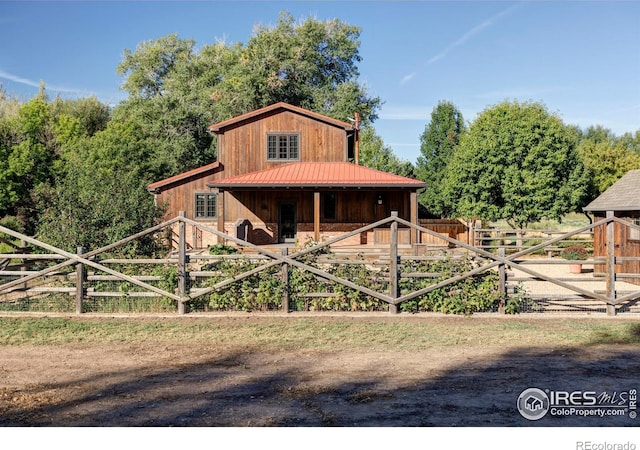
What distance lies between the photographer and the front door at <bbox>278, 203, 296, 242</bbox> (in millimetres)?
30922

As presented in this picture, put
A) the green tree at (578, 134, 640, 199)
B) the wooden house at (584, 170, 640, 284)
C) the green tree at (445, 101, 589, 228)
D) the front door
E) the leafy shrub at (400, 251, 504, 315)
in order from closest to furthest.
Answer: the leafy shrub at (400, 251, 504, 315)
the wooden house at (584, 170, 640, 284)
the front door
the green tree at (445, 101, 589, 228)
the green tree at (578, 134, 640, 199)

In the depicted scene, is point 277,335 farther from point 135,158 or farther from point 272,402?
point 135,158

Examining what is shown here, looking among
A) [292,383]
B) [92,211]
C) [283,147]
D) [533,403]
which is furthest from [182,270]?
[283,147]

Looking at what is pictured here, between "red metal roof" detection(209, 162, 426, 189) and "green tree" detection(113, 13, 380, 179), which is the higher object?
"green tree" detection(113, 13, 380, 179)

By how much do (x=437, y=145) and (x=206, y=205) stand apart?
102ft

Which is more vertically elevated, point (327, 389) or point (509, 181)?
point (509, 181)

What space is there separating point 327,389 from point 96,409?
2.61m

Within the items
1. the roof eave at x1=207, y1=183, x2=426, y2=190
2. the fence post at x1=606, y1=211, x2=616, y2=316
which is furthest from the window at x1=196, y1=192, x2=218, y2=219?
the fence post at x1=606, y1=211, x2=616, y2=316

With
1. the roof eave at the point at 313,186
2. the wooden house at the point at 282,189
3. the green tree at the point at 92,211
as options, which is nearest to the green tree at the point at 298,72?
the wooden house at the point at 282,189

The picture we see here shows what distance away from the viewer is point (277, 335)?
401 inches

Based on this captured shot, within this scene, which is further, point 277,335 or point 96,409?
point 277,335

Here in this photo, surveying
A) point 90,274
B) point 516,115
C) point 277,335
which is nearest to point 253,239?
point 90,274
